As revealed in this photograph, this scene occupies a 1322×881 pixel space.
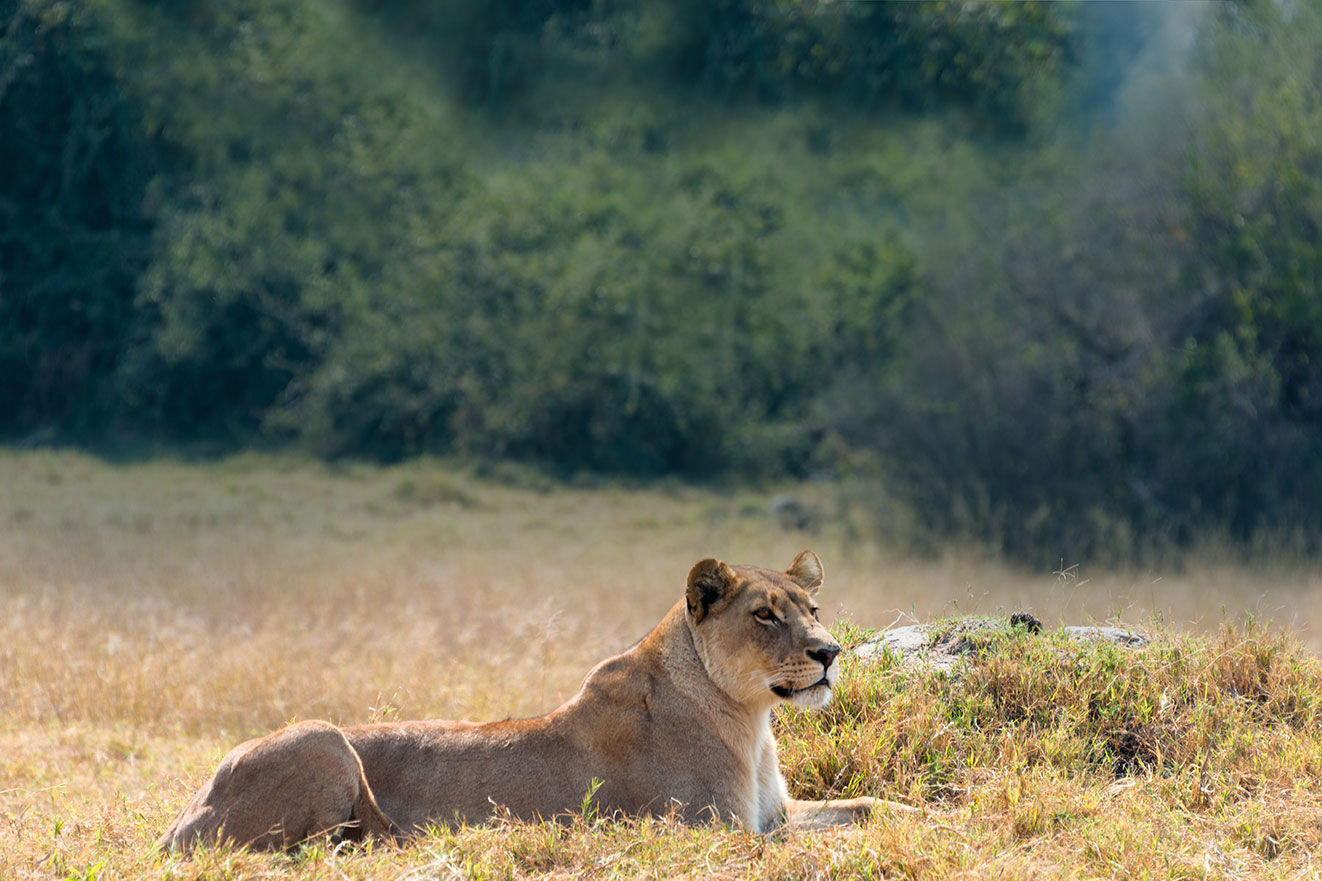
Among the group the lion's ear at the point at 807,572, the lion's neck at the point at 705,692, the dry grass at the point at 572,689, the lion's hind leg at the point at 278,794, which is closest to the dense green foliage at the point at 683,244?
the dry grass at the point at 572,689

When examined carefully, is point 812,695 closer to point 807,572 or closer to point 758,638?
A: point 758,638

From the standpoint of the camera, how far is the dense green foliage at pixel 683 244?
817 inches

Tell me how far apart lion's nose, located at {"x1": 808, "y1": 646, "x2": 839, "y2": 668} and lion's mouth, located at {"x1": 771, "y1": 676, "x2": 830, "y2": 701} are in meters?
0.07

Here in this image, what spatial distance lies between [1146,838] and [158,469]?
2656cm

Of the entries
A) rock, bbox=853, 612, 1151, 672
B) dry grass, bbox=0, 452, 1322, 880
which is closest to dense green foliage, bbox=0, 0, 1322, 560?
dry grass, bbox=0, 452, 1322, 880

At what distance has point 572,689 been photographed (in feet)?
32.8

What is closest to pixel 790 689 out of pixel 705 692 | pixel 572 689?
pixel 705 692

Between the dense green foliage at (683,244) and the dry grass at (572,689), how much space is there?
338 cm

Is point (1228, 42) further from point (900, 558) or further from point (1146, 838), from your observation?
point (1146, 838)

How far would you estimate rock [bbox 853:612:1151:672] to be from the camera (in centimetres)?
686

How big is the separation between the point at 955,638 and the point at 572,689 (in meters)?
3.80

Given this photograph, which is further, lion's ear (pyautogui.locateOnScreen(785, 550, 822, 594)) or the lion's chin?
lion's ear (pyautogui.locateOnScreen(785, 550, 822, 594))

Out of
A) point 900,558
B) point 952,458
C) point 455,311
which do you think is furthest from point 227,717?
point 455,311

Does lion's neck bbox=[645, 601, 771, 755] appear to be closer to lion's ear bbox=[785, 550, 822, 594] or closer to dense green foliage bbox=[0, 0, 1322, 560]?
lion's ear bbox=[785, 550, 822, 594]
